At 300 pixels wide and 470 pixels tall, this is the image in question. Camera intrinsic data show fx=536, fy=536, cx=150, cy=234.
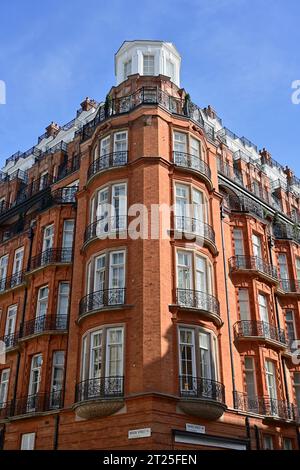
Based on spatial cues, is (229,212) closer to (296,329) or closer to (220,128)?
(296,329)

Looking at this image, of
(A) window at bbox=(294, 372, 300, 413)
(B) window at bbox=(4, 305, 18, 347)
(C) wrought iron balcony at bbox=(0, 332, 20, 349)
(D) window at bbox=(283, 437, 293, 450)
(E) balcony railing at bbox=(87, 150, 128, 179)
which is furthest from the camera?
(B) window at bbox=(4, 305, 18, 347)

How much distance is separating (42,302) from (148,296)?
27.9 feet

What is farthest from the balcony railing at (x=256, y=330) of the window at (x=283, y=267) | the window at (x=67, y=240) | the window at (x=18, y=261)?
the window at (x=18, y=261)

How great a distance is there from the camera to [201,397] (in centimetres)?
2253

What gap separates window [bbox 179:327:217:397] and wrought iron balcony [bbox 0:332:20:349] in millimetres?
10638

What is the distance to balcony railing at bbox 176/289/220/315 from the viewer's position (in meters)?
24.4

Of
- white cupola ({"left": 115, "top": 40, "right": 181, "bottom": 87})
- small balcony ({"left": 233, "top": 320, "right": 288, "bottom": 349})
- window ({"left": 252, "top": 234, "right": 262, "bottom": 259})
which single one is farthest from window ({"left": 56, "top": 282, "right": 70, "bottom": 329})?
white cupola ({"left": 115, "top": 40, "right": 181, "bottom": 87})

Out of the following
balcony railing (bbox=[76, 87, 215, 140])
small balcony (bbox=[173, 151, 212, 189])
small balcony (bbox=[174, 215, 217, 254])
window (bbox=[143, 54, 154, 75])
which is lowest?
small balcony (bbox=[174, 215, 217, 254])

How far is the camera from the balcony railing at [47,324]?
1089 inches

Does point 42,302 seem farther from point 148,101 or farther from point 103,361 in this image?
point 148,101

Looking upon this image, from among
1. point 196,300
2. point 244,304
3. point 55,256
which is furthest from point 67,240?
point 244,304

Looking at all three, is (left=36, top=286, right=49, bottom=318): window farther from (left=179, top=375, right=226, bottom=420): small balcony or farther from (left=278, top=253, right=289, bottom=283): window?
(left=278, top=253, right=289, bottom=283): window

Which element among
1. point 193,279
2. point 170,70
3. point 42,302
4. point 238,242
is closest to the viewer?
point 193,279

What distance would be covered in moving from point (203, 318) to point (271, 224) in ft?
45.8
